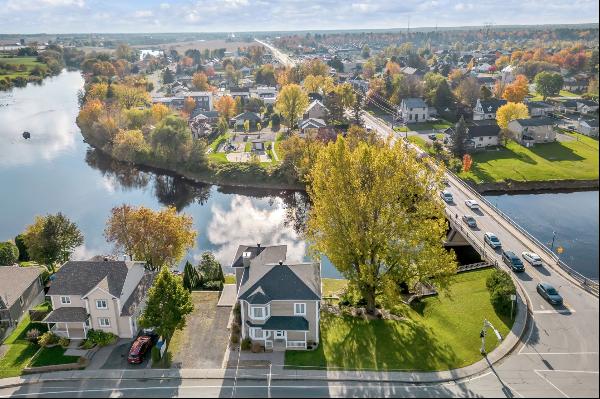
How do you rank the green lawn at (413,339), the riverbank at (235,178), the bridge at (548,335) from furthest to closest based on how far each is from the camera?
the riverbank at (235,178) < the green lawn at (413,339) < the bridge at (548,335)

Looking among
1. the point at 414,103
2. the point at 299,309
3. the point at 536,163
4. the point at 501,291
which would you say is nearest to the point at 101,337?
the point at 299,309

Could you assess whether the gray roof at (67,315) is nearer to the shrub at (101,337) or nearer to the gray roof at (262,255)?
the shrub at (101,337)

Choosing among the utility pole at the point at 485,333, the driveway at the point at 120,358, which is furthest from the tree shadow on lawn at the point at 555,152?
the driveway at the point at 120,358

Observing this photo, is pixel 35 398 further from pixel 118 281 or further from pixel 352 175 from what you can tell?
pixel 352 175

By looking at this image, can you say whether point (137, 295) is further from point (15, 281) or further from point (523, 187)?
point (523, 187)

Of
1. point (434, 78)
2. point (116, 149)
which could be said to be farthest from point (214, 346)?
point (434, 78)

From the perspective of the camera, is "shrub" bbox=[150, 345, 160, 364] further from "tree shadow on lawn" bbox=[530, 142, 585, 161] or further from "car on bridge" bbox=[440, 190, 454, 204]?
"tree shadow on lawn" bbox=[530, 142, 585, 161]
